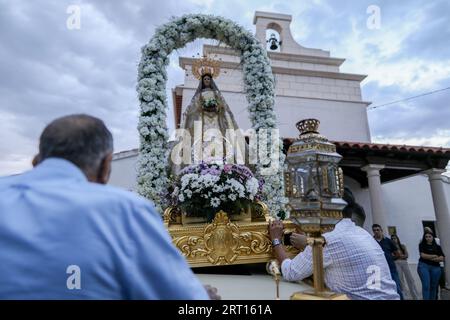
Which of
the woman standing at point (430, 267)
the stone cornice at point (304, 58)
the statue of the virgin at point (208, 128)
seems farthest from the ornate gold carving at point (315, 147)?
the stone cornice at point (304, 58)

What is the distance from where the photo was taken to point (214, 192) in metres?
3.18

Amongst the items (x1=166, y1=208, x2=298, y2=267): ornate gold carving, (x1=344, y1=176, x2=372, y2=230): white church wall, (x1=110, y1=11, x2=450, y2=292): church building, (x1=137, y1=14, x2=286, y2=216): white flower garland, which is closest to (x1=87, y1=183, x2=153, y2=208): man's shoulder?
(x1=166, y1=208, x2=298, y2=267): ornate gold carving

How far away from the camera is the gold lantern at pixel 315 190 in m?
1.64

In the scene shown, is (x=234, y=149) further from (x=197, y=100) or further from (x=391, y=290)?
(x=391, y=290)

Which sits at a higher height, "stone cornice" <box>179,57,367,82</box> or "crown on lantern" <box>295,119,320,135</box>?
"stone cornice" <box>179,57,367,82</box>

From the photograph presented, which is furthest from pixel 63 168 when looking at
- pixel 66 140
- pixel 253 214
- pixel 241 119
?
pixel 241 119

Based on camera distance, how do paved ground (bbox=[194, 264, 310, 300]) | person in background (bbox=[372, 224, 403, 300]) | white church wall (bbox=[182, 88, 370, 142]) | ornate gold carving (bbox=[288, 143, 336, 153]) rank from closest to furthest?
ornate gold carving (bbox=[288, 143, 336, 153]), paved ground (bbox=[194, 264, 310, 300]), person in background (bbox=[372, 224, 403, 300]), white church wall (bbox=[182, 88, 370, 142])

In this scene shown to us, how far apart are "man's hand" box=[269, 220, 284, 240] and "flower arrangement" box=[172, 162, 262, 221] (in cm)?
39

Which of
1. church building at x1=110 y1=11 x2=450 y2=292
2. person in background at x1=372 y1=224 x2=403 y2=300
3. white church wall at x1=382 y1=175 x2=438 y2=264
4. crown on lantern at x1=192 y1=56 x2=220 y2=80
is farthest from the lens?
white church wall at x1=382 y1=175 x2=438 y2=264

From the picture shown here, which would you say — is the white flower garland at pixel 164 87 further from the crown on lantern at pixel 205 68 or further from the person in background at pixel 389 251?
the person in background at pixel 389 251

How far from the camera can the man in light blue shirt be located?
82 centimetres

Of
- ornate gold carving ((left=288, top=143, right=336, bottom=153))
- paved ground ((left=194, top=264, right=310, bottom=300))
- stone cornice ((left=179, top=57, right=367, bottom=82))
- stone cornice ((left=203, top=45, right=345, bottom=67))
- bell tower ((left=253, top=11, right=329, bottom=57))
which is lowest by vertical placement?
paved ground ((left=194, top=264, right=310, bottom=300))

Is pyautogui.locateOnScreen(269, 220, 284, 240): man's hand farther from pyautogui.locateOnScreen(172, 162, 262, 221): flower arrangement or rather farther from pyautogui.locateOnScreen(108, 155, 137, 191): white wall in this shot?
pyautogui.locateOnScreen(108, 155, 137, 191): white wall

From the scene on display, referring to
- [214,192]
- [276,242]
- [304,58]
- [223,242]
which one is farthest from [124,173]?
[276,242]
